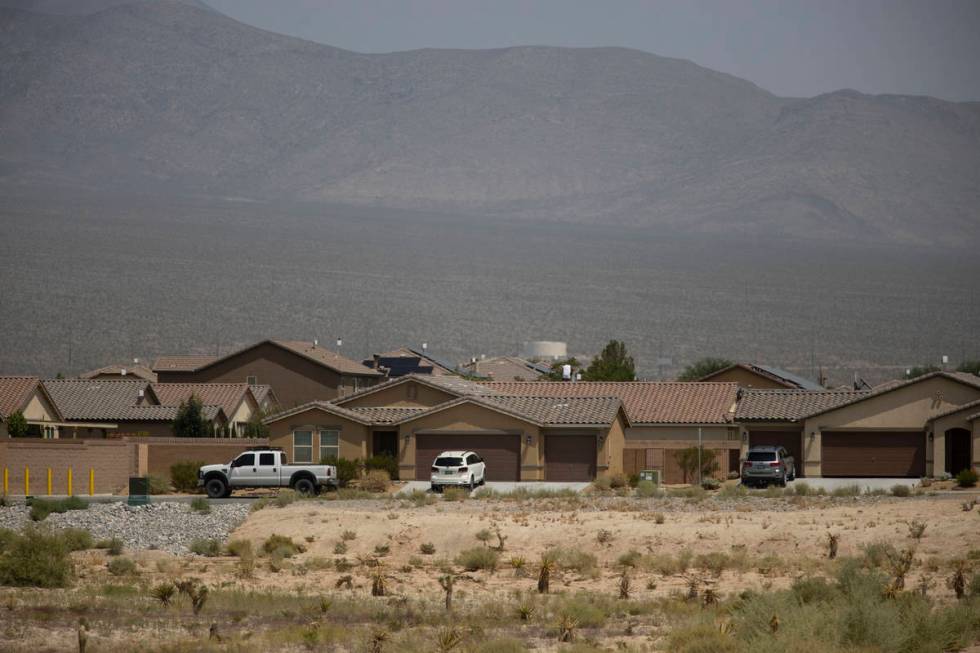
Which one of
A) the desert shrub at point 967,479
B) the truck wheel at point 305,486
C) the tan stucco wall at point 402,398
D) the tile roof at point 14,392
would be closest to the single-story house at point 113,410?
the tile roof at point 14,392

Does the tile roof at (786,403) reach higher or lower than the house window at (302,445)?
higher

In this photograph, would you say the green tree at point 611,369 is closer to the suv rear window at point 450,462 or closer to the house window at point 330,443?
the house window at point 330,443

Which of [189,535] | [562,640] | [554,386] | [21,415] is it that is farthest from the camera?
[554,386]

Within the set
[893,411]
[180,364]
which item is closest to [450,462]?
[893,411]

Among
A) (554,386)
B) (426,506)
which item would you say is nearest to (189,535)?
(426,506)

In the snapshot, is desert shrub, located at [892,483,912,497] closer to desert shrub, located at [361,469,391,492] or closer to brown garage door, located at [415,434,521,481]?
brown garage door, located at [415,434,521,481]

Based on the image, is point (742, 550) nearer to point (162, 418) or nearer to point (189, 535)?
point (189, 535)

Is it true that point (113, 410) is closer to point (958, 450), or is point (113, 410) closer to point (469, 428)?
point (469, 428)

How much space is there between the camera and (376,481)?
60.8 meters

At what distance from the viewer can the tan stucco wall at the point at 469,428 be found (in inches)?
2532

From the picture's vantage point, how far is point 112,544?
Result: 152 feet

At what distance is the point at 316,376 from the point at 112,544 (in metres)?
54.3

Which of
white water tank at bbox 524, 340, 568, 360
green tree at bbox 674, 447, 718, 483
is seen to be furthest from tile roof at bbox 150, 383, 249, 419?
white water tank at bbox 524, 340, 568, 360

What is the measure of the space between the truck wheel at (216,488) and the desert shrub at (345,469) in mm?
4235
